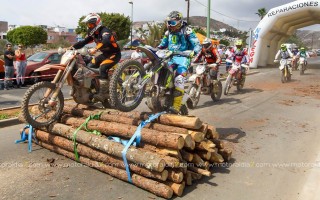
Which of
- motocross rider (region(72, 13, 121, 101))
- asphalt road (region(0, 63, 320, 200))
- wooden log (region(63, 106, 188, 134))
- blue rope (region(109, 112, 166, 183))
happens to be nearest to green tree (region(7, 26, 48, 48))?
asphalt road (region(0, 63, 320, 200))

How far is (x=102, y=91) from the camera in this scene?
6477mm

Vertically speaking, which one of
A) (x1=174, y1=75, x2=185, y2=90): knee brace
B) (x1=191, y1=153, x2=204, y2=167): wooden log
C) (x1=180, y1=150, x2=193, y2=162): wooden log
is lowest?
(x1=191, y1=153, x2=204, y2=167): wooden log

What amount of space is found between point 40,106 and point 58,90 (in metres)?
0.41

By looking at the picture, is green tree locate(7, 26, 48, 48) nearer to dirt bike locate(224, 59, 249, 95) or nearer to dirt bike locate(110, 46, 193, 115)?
dirt bike locate(224, 59, 249, 95)

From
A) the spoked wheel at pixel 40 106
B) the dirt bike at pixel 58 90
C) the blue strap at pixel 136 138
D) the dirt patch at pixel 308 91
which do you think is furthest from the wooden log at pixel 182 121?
the dirt patch at pixel 308 91

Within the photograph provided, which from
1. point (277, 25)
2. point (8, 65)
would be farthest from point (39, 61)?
point (277, 25)

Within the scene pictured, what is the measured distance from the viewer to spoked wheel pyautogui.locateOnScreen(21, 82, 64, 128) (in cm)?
540

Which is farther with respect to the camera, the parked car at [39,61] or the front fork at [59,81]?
the parked car at [39,61]

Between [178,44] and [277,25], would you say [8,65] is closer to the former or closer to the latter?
[178,44]

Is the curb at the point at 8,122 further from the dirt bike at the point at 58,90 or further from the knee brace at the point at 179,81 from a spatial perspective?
the knee brace at the point at 179,81

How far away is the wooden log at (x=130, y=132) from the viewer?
4480 millimetres

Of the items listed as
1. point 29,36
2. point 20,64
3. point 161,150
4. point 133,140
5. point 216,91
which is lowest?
point 161,150

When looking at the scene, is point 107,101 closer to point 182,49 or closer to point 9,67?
point 182,49

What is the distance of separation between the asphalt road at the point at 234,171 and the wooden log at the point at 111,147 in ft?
1.34
